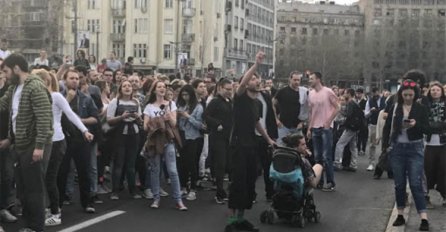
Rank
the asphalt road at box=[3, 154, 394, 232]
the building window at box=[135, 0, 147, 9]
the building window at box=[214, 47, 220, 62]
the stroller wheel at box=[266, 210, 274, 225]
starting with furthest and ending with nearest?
the building window at box=[214, 47, 220, 62], the building window at box=[135, 0, 147, 9], the stroller wheel at box=[266, 210, 274, 225], the asphalt road at box=[3, 154, 394, 232]

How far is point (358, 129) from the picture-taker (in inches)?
589

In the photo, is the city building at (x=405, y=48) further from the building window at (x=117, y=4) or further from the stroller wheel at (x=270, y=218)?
the stroller wheel at (x=270, y=218)

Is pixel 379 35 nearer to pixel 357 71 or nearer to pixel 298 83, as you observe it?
pixel 357 71

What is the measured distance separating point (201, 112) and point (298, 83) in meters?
1.88

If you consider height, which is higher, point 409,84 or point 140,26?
point 140,26

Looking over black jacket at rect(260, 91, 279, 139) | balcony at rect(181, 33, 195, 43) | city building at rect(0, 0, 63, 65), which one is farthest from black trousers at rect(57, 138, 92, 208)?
balcony at rect(181, 33, 195, 43)

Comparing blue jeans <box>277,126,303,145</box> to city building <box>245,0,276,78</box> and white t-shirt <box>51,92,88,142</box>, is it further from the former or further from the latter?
city building <box>245,0,276,78</box>

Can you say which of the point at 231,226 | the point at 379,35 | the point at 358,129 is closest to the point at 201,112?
the point at 231,226

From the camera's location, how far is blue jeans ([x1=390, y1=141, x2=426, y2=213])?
26.6 ft

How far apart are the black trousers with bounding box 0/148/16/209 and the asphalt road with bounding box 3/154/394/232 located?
1.51 feet

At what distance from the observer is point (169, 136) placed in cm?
943

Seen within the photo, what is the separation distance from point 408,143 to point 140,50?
3052 inches

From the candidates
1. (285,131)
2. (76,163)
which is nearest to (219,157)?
(285,131)

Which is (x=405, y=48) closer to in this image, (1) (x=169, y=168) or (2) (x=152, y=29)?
(2) (x=152, y=29)
